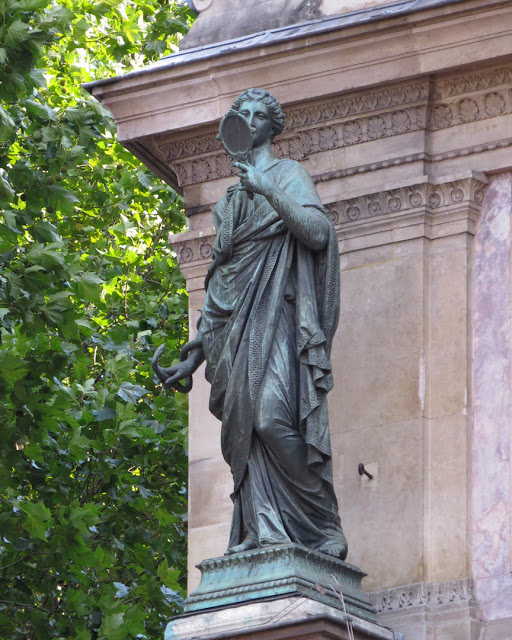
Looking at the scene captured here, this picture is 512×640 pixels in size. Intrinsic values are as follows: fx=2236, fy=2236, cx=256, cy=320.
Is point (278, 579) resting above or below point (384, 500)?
below

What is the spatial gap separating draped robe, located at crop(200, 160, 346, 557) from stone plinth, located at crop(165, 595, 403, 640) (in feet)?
1.54

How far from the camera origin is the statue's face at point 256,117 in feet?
42.0

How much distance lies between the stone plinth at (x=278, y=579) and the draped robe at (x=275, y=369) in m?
0.15

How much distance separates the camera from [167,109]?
15070mm

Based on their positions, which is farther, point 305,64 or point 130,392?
point 130,392

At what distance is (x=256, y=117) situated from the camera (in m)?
12.8

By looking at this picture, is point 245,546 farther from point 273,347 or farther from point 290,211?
point 290,211

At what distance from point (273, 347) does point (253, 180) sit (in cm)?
93

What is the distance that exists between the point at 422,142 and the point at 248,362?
244 centimetres

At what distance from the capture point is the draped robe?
12.2 meters

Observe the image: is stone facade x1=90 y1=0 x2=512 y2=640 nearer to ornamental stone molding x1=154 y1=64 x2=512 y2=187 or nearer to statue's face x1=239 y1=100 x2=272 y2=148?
ornamental stone molding x1=154 y1=64 x2=512 y2=187

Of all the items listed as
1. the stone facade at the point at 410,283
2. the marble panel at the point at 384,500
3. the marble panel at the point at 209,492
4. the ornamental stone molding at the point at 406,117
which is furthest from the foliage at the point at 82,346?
the marble panel at the point at 384,500

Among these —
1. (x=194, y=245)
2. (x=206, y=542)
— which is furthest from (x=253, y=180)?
(x=206, y=542)

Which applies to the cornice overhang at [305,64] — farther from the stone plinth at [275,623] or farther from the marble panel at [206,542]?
the stone plinth at [275,623]
